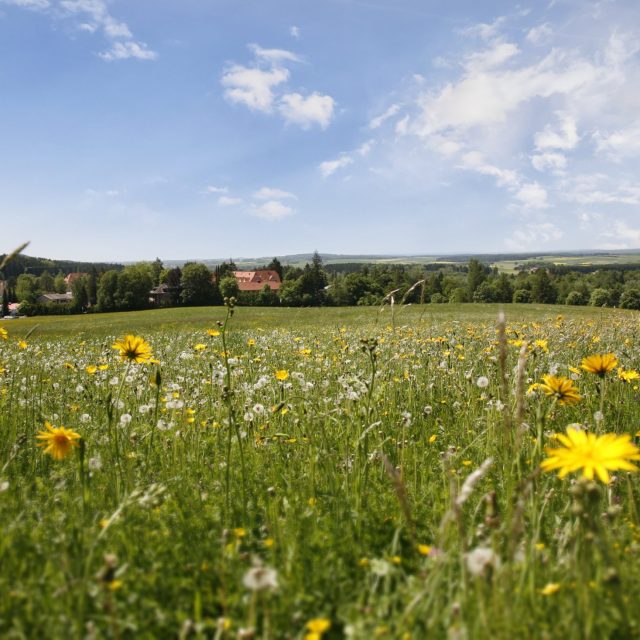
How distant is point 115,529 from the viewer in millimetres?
2152

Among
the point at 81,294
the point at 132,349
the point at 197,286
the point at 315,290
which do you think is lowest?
the point at 132,349

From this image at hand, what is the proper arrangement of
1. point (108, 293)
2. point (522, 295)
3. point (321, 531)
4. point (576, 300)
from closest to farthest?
point (321, 531) → point (576, 300) → point (522, 295) → point (108, 293)

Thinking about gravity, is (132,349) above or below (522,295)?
above

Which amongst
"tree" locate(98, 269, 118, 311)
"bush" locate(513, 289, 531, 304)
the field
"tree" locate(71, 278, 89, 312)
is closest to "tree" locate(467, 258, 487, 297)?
"bush" locate(513, 289, 531, 304)

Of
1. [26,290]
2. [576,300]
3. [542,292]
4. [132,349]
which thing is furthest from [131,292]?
[132,349]

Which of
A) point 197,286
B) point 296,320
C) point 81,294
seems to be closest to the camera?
point 296,320

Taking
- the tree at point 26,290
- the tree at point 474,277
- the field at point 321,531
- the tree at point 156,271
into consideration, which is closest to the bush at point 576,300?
the tree at point 474,277

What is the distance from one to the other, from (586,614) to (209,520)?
5.72ft

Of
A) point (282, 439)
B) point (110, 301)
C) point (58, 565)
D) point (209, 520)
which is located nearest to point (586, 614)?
point (209, 520)

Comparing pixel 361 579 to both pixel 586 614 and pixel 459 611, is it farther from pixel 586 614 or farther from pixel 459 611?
pixel 586 614

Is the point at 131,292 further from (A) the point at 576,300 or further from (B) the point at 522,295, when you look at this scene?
(A) the point at 576,300

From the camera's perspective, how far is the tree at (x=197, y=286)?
8319 cm

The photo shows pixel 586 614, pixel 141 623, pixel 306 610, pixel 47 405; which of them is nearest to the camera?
pixel 586 614

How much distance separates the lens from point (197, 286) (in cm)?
8550
